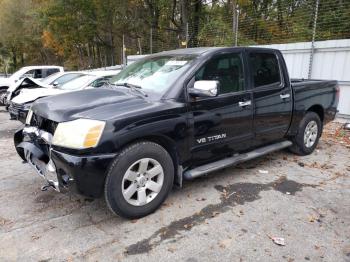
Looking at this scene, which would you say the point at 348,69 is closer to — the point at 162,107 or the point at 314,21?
the point at 314,21

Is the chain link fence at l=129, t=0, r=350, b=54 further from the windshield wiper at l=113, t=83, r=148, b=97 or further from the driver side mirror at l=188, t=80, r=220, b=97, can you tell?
the windshield wiper at l=113, t=83, r=148, b=97

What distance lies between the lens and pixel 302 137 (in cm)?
542

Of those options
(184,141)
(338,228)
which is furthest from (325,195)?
(184,141)

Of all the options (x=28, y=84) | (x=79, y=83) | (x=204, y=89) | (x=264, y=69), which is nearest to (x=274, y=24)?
(x=79, y=83)

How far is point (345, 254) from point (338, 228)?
462 mm

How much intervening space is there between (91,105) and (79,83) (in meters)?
5.86

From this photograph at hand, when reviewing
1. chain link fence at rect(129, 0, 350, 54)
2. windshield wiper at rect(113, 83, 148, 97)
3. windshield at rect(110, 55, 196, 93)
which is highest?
chain link fence at rect(129, 0, 350, 54)

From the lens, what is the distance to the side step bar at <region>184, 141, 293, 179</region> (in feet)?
12.4

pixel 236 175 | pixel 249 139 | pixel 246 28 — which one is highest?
pixel 246 28

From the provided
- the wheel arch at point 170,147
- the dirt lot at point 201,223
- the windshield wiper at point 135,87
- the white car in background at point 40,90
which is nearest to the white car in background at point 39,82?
the white car in background at point 40,90

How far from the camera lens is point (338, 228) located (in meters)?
3.28

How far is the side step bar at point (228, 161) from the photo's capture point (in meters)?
3.79

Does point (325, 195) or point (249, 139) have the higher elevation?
point (249, 139)

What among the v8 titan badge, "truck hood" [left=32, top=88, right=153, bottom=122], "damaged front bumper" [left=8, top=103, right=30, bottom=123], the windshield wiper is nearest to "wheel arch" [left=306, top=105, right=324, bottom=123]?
the v8 titan badge
